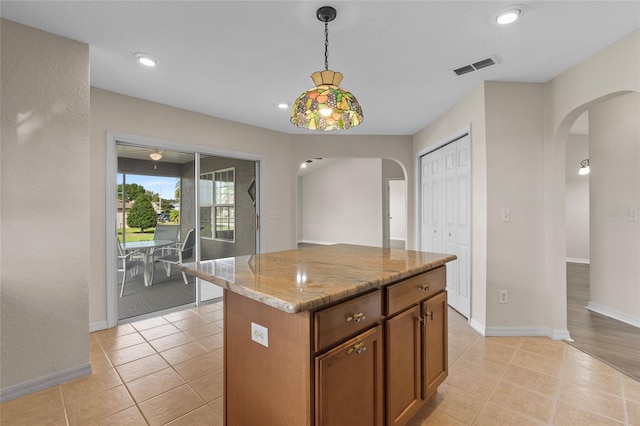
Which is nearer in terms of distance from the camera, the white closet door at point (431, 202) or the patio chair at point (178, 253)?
the patio chair at point (178, 253)

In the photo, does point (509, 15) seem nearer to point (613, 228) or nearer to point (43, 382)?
point (613, 228)

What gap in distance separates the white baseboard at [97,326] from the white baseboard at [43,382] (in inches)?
34.7

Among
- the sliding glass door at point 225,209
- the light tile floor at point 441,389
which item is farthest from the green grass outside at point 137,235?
the light tile floor at point 441,389

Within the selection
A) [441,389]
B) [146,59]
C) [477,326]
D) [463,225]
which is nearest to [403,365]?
[441,389]

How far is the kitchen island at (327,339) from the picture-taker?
1126mm

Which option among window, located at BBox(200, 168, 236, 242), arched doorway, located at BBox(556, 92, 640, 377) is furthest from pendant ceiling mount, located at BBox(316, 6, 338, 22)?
window, located at BBox(200, 168, 236, 242)

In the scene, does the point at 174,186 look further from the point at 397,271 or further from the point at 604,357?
the point at 604,357

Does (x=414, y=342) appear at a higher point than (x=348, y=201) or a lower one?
lower

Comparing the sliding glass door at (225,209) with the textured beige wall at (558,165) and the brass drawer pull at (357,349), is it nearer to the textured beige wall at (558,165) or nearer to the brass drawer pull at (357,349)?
the brass drawer pull at (357,349)

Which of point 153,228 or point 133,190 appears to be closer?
point 133,190

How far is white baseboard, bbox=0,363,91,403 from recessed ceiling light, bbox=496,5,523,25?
147 inches

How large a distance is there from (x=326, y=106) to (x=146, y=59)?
1.83 metres

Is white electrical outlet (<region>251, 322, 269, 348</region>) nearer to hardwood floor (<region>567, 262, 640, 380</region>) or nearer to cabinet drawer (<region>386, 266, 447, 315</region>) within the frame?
cabinet drawer (<region>386, 266, 447, 315</region>)

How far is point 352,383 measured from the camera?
4.14 feet
